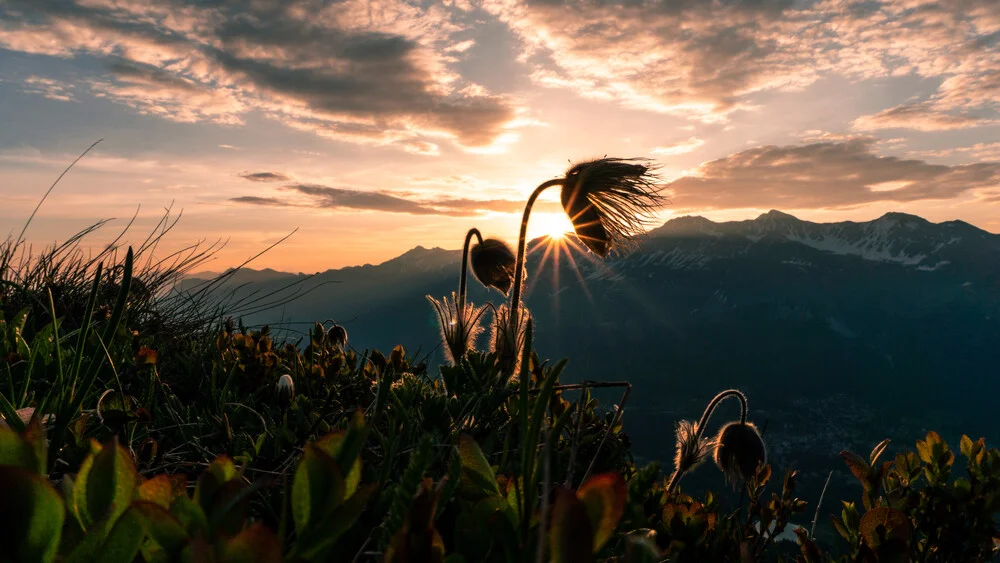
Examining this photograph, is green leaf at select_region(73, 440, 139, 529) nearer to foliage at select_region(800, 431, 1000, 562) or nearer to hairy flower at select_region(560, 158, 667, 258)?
foliage at select_region(800, 431, 1000, 562)

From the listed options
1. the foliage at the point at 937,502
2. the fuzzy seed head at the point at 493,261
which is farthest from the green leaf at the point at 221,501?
the fuzzy seed head at the point at 493,261

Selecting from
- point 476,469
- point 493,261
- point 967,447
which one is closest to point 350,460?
point 476,469

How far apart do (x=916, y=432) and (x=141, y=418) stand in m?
220

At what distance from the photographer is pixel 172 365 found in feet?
11.7

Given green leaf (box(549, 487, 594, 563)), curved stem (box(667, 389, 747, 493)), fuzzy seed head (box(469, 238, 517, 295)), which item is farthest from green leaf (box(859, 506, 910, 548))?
fuzzy seed head (box(469, 238, 517, 295))

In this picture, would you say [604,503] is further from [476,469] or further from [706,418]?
[706,418]

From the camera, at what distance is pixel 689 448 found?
112 inches

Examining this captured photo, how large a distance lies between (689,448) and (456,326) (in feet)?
5.74

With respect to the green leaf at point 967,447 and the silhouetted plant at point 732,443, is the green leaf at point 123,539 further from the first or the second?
the silhouetted plant at point 732,443

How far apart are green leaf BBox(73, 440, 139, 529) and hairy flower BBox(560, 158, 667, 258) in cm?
332

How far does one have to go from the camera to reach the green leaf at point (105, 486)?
81 cm

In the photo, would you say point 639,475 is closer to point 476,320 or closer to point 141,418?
point 141,418

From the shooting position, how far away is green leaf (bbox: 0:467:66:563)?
2.25ft

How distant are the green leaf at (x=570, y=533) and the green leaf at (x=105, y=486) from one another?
1.83ft
